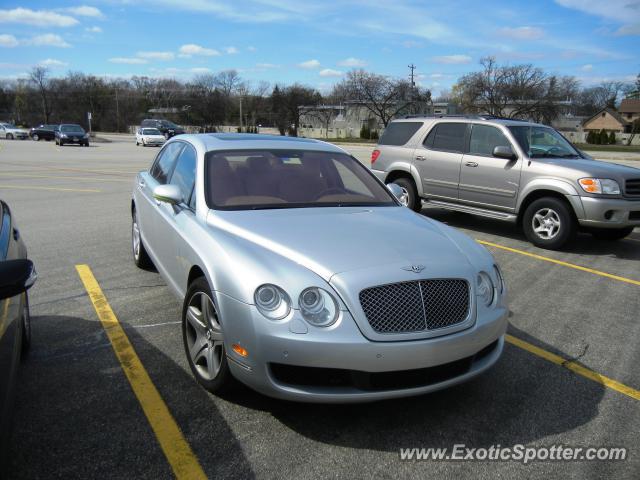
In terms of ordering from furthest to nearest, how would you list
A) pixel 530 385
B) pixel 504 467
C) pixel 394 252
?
pixel 530 385 → pixel 394 252 → pixel 504 467

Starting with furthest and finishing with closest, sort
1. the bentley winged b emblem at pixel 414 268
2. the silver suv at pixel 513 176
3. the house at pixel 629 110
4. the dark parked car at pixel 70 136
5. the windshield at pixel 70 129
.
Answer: the house at pixel 629 110 → the windshield at pixel 70 129 → the dark parked car at pixel 70 136 → the silver suv at pixel 513 176 → the bentley winged b emblem at pixel 414 268

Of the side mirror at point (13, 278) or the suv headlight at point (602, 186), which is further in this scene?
the suv headlight at point (602, 186)

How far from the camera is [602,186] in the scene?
7.42 meters

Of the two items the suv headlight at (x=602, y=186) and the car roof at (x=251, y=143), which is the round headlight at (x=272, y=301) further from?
the suv headlight at (x=602, y=186)

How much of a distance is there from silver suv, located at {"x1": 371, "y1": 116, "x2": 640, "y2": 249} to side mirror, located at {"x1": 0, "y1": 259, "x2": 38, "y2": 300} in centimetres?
724

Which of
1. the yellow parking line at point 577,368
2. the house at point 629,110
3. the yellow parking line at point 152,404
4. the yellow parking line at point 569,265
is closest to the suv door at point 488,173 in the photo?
the yellow parking line at point 569,265

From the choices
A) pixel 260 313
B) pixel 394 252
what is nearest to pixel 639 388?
pixel 394 252

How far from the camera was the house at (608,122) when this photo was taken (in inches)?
4038

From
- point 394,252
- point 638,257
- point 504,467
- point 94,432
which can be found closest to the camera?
point 504,467

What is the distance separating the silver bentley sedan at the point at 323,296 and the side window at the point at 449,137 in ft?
17.7

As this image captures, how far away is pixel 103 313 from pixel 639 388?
14.2 feet

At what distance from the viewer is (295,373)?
9.41 feet

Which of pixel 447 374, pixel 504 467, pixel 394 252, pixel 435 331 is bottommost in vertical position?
pixel 504 467

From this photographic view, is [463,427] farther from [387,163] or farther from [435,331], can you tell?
[387,163]
